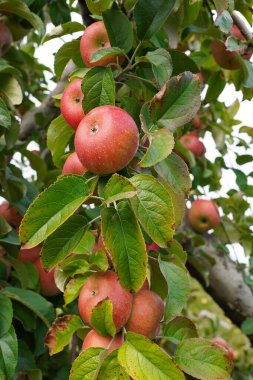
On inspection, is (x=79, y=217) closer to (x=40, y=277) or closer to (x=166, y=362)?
(x=166, y=362)

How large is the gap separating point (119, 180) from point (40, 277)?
62 cm

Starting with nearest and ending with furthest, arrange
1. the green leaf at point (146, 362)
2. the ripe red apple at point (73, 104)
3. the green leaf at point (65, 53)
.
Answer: the green leaf at point (146, 362)
the ripe red apple at point (73, 104)
the green leaf at point (65, 53)

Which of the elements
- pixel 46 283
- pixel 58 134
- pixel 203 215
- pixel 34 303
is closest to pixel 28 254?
pixel 46 283

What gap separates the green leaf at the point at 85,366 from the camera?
0.65 meters

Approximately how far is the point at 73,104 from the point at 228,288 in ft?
3.89

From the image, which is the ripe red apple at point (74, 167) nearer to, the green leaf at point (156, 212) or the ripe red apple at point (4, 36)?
the green leaf at point (156, 212)

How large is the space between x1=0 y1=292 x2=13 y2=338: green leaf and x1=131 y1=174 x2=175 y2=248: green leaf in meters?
0.36

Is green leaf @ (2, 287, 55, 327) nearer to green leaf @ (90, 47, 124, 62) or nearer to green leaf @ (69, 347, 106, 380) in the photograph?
green leaf @ (69, 347, 106, 380)

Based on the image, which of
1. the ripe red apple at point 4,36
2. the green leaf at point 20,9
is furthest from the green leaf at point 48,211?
the ripe red apple at point 4,36

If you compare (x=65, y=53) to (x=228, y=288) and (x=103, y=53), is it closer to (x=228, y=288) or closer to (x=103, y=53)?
(x=103, y=53)

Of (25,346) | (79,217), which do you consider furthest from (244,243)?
(79,217)

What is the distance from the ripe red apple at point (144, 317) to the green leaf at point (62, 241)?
0.37 ft

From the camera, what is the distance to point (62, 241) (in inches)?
27.9

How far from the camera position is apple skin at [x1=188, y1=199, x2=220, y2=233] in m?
1.81
